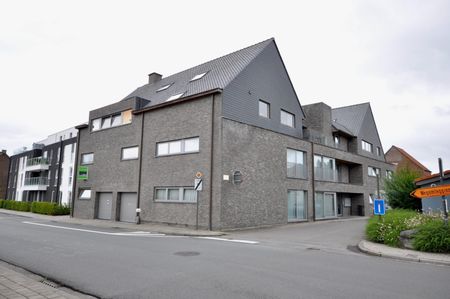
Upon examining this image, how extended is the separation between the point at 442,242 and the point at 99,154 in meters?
22.0

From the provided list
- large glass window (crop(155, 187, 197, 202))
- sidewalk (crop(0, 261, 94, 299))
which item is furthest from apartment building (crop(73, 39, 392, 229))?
sidewalk (crop(0, 261, 94, 299))

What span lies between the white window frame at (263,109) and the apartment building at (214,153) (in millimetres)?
69

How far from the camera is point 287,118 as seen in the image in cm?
2359

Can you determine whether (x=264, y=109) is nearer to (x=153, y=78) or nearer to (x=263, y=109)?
(x=263, y=109)

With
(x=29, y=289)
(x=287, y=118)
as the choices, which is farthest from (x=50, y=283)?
(x=287, y=118)

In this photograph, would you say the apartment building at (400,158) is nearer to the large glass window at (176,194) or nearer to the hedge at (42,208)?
the large glass window at (176,194)

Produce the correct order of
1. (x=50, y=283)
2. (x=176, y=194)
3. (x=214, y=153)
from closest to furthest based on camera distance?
(x=50, y=283) < (x=214, y=153) < (x=176, y=194)

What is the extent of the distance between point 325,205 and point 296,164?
4.88 metres

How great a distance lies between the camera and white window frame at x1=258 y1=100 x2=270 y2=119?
818 inches

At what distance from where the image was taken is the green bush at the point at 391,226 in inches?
→ 430

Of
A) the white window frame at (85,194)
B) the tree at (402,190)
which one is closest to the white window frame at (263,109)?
the tree at (402,190)

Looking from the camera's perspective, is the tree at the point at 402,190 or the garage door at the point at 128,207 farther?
the garage door at the point at 128,207

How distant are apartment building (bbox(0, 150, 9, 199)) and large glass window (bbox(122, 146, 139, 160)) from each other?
4539 centimetres

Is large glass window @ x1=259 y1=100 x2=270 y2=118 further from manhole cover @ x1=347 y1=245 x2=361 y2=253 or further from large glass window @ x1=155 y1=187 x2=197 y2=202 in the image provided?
manhole cover @ x1=347 y1=245 x2=361 y2=253
